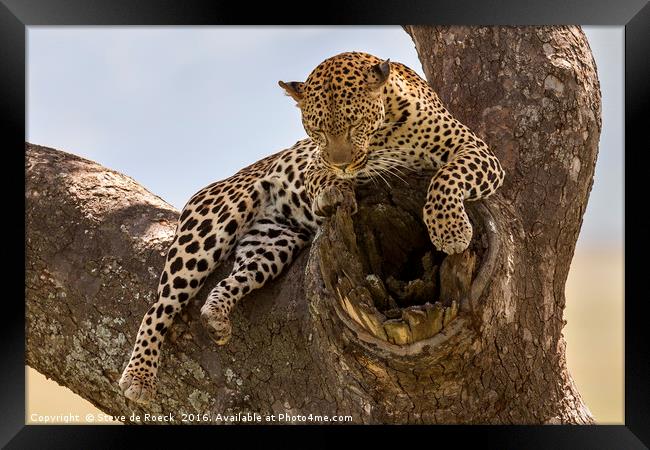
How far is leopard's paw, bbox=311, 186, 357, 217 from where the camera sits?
493 cm

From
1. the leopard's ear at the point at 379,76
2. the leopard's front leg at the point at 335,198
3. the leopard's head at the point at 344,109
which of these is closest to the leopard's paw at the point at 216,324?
the leopard's front leg at the point at 335,198

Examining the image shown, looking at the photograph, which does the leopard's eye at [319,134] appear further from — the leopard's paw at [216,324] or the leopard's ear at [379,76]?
the leopard's paw at [216,324]

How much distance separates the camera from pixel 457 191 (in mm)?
5156

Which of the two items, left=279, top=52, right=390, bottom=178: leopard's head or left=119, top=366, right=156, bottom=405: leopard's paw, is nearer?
left=279, top=52, right=390, bottom=178: leopard's head

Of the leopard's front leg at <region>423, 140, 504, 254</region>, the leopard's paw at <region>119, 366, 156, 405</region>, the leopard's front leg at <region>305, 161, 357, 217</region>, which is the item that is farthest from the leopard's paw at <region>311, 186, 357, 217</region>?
the leopard's paw at <region>119, 366, 156, 405</region>

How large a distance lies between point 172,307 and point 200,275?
0.29 m

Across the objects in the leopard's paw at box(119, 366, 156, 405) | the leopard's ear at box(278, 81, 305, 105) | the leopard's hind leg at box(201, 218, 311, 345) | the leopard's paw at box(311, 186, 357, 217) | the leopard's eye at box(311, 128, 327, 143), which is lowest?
the leopard's paw at box(119, 366, 156, 405)

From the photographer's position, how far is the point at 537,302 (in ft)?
19.5

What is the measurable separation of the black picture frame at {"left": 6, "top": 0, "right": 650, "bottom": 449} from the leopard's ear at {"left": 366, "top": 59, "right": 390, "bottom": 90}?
259 mm

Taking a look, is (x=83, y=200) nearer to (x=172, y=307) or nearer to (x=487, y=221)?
(x=172, y=307)

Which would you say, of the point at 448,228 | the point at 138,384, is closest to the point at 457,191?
the point at 448,228

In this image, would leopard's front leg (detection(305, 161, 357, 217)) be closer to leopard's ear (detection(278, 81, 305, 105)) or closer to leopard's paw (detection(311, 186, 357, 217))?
leopard's paw (detection(311, 186, 357, 217))
